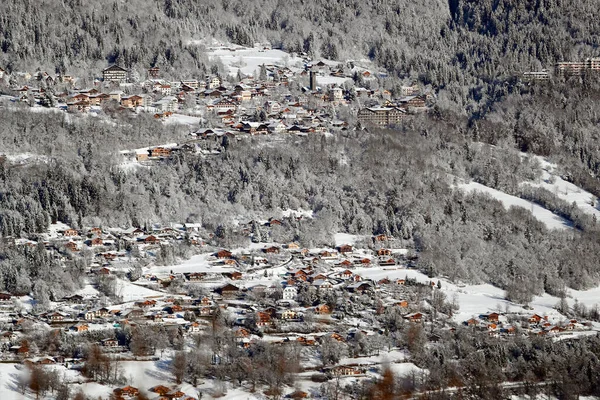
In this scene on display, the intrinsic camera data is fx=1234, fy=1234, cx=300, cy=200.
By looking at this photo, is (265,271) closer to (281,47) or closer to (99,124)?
(99,124)

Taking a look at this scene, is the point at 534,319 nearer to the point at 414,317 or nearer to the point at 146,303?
the point at 414,317

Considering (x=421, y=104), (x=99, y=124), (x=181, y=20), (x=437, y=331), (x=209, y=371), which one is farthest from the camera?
(x=181, y=20)

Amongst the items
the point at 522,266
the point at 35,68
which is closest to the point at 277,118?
the point at 35,68

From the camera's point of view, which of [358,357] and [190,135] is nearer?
[358,357]

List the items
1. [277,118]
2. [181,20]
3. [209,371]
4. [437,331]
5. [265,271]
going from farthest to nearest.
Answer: [181,20]
[277,118]
[265,271]
[437,331]
[209,371]

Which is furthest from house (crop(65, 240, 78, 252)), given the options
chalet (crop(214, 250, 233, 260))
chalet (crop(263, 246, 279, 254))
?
chalet (crop(263, 246, 279, 254))

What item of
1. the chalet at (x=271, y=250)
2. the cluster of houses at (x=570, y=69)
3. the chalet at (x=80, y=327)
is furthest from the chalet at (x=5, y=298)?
the cluster of houses at (x=570, y=69)

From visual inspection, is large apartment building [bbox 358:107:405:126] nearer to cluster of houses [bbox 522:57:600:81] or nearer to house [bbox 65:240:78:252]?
cluster of houses [bbox 522:57:600:81]
